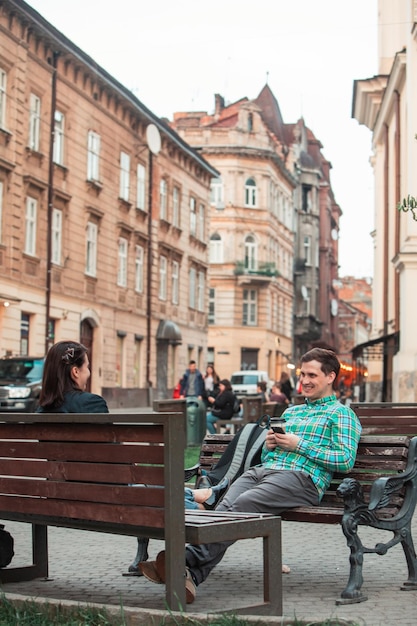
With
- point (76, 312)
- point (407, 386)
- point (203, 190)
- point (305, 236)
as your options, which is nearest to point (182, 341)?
point (203, 190)

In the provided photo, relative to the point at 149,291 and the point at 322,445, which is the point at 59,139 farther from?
the point at 322,445

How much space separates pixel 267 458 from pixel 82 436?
5.58 feet

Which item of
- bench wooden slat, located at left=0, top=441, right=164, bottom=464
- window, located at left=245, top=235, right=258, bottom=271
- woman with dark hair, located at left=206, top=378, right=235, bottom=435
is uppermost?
window, located at left=245, top=235, right=258, bottom=271

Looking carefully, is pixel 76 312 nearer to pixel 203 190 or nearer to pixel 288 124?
pixel 203 190

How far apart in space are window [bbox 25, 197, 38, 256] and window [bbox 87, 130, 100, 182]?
213 inches

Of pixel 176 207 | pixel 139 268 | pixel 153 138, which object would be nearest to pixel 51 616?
pixel 139 268

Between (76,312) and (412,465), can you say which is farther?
(76,312)

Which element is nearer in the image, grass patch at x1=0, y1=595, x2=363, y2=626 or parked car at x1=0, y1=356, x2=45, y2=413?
grass patch at x1=0, y1=595, x2=363, y2=626

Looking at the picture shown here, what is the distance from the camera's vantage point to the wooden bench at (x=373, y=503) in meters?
6.58

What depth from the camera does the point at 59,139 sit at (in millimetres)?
39031

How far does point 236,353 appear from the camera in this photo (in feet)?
258

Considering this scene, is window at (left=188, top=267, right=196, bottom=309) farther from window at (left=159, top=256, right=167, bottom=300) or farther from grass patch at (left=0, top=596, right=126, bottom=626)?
grass patch at (left=0, top=596, right=126, bottom=626)

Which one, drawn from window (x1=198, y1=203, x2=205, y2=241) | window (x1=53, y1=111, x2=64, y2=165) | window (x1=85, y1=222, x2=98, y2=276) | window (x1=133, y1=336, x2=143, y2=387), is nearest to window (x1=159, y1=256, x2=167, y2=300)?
window (x1=133, y1=336, x2=143, y2=387)

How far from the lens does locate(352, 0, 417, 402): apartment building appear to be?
3175 cm
